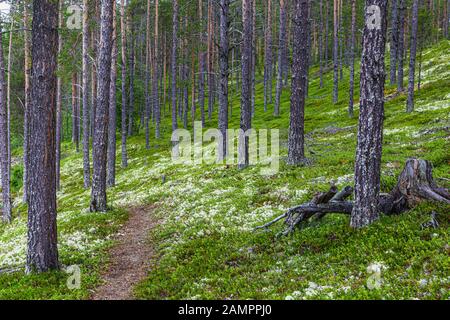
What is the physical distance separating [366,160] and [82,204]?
18.4 m

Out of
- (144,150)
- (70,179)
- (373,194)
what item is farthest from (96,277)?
(144,150)

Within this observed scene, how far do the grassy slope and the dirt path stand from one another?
382mm

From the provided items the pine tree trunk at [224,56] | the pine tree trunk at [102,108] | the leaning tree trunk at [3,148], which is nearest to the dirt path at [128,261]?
the pine tree trunk at [102,108]

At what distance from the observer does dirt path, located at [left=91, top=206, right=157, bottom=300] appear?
918 cm

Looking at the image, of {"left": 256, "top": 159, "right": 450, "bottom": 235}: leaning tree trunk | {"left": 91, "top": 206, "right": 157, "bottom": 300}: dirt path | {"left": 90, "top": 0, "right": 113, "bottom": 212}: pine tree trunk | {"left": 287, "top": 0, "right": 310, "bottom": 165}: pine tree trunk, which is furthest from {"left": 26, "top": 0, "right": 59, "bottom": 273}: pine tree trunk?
{"left": 287, "top": 0, "right": 310, "bottom": 165}: pine tree trunk

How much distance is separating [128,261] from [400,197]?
8.56 metres

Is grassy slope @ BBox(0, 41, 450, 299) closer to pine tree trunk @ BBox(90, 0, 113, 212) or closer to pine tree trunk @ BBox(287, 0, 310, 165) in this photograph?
pine tree trunk @ BBox(90, 0, 113, 212)

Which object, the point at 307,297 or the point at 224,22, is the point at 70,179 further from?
the point at 307,297

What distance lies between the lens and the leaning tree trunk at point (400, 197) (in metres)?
9.20

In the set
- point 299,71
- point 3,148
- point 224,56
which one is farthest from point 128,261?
point 3,148

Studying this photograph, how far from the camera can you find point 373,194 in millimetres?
8797

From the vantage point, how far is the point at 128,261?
11.6m

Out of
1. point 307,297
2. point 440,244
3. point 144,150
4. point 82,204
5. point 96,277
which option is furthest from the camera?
point 144,150

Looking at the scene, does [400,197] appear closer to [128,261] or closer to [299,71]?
[128,261]
